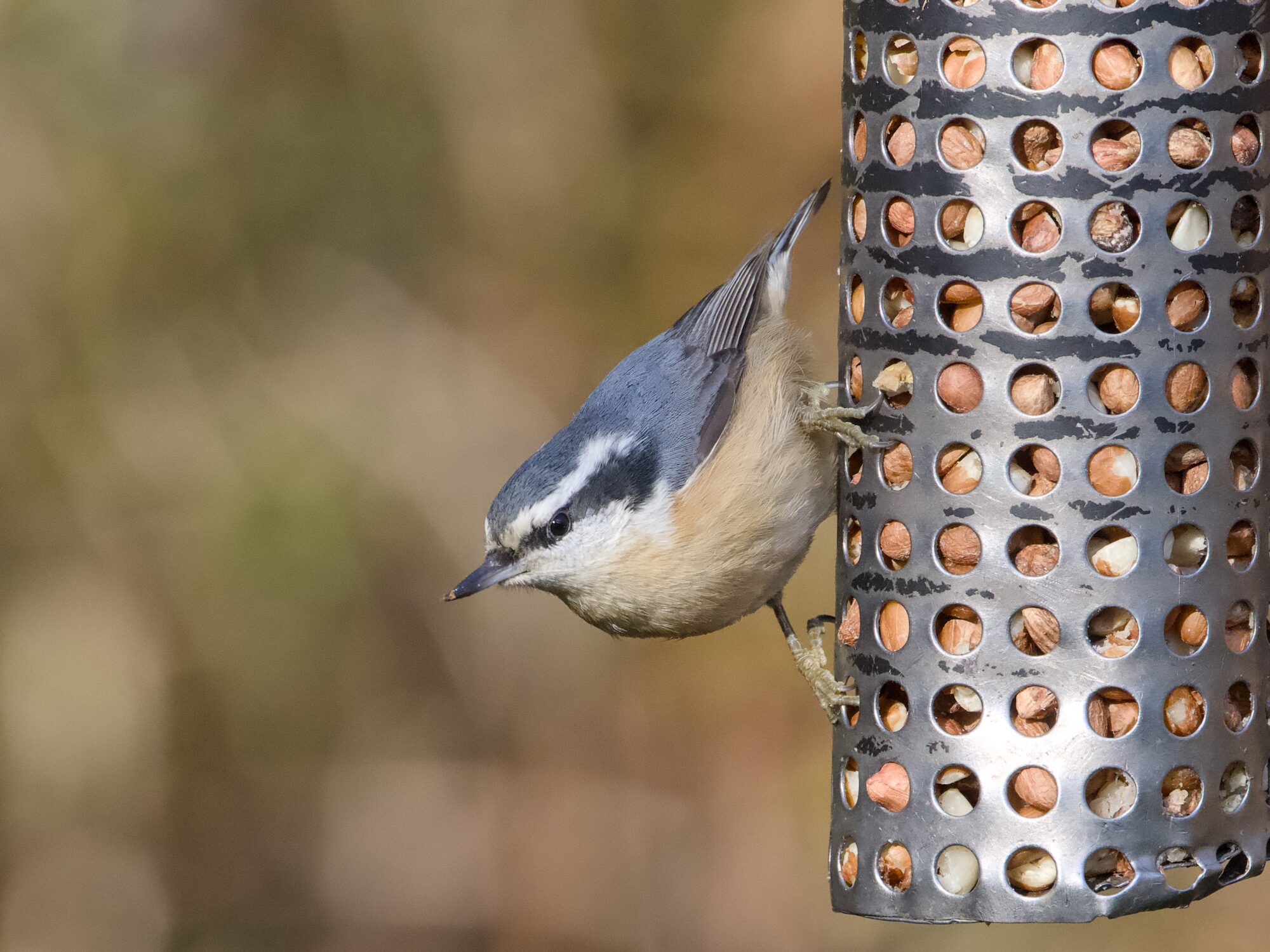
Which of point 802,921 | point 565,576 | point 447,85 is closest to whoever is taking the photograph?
point 565,576

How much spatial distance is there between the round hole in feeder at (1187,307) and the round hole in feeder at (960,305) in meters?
0.28

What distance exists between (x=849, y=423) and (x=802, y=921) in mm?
3083

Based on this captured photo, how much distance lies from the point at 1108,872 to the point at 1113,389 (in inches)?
29.1

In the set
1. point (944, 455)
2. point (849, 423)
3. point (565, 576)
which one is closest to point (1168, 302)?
point (944, 455)

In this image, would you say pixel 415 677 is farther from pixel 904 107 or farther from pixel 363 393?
pixel 904 107

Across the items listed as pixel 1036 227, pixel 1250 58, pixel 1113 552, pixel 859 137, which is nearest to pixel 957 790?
pixel 1113 552

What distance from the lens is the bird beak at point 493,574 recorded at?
3.03m

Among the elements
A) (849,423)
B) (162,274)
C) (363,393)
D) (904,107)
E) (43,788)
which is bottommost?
(43,788)

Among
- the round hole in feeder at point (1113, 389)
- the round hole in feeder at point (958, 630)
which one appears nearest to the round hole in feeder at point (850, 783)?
the round hole in feeder at point (958, 630)

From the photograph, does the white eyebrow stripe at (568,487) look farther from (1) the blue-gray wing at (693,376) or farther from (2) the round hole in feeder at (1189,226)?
(2) the round hole in feeder at (1189,226)

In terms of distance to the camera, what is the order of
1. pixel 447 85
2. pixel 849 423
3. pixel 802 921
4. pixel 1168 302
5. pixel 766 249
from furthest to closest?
pixel 447 85 < pixel 802 921 < pixel 766 249 < pixel 849 423 < pixel 1168 302

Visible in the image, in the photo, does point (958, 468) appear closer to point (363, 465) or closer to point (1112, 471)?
point (1112, 471)

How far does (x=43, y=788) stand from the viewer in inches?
207

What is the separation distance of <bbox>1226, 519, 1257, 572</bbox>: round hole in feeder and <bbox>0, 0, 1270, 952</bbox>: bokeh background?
Answer: 9.36 feet
